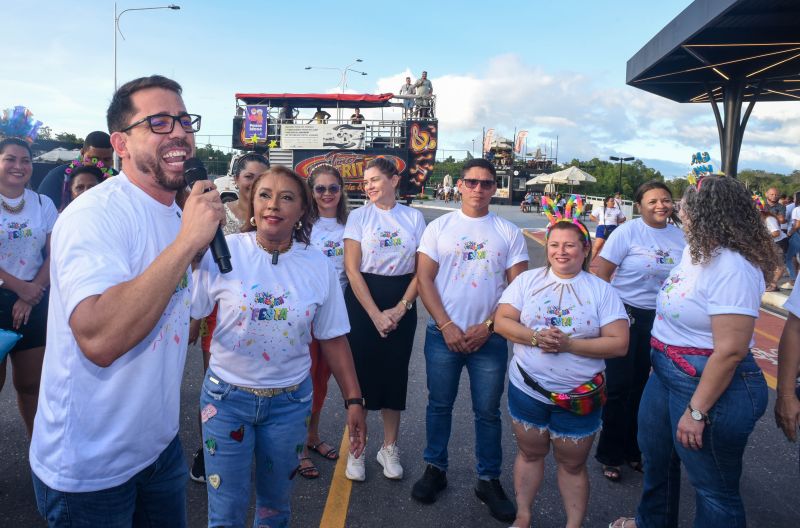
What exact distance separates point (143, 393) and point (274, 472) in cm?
87

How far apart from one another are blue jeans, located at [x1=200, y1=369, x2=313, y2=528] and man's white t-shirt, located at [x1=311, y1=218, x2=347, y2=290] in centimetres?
172

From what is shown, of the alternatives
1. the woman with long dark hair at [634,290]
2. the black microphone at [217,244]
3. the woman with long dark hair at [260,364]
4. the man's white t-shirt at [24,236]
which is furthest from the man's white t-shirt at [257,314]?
the woman with long dark hair at [634,290]

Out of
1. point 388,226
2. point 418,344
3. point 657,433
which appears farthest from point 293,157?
point 657,433

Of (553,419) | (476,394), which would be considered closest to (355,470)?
(476,394)

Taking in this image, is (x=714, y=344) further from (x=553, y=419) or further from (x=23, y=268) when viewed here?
(x=23, y=268)

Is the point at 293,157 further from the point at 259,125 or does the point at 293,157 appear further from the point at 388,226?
the point at 388,226

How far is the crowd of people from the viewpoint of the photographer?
1627mm

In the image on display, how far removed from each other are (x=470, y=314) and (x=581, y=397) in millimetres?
895

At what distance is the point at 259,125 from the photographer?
25.9 meters

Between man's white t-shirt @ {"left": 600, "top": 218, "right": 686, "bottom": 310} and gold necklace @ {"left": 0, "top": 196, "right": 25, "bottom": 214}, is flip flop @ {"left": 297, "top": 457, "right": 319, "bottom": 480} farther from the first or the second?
gold necklace @ {"left": 0, "top": 196, "right": 25, "bottom": 214}

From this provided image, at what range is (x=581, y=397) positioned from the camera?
287 cm

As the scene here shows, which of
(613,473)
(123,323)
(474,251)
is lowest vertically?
(613,473)

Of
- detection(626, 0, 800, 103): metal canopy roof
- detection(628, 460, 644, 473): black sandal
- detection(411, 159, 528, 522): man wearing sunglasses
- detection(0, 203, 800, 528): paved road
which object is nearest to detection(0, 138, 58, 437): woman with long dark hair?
detection(0, 203, 800, 528): paved road

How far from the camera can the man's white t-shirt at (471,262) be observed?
352 centimetres
